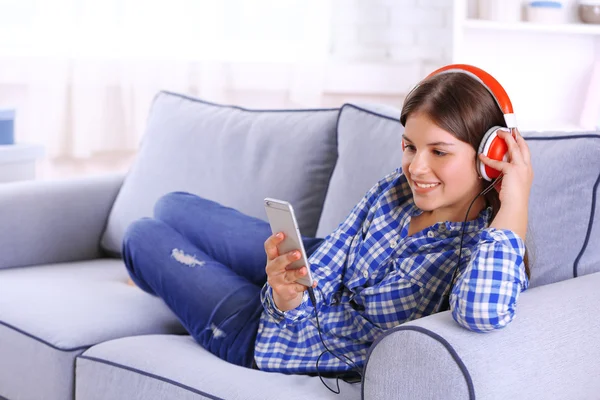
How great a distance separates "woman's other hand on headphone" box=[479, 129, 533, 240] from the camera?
126 cm

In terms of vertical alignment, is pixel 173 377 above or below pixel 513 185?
below

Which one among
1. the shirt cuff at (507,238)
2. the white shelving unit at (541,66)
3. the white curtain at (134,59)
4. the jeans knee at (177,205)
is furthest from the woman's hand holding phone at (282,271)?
the white curtain at (134,59)

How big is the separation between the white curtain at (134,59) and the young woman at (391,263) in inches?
58.1

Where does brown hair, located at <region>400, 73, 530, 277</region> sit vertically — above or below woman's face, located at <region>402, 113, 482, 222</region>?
above

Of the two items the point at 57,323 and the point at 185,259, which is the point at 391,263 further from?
the point at 57,323

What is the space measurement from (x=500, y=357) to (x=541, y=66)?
2076mm

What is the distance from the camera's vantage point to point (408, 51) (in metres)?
3.34

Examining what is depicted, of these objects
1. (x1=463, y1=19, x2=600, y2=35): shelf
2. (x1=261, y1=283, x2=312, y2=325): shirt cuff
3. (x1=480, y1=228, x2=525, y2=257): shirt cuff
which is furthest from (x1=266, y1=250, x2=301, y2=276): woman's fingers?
(x1=463, y1=19, x2=600, y2=35): shelf

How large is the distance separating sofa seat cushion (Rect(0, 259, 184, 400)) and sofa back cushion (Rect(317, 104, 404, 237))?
407 millimetres

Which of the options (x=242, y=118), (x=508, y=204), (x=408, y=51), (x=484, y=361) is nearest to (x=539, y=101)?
(x=408, y=51)

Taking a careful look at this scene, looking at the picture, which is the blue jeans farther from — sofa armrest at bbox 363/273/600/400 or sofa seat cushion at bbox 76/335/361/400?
sofa armrest at bbox 363/273/600/400

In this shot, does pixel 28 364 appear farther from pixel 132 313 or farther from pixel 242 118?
pixel 242 118

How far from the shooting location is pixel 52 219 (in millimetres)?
2232

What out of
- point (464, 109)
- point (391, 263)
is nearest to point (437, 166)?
point (464, 109)
